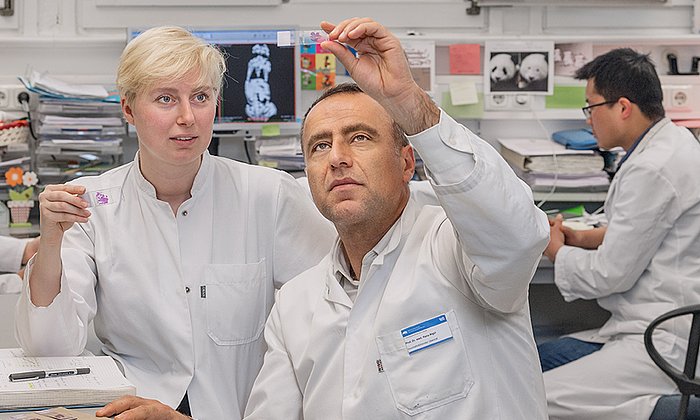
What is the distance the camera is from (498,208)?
4.76 feet

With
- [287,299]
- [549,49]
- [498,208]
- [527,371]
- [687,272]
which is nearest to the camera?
[498,208]

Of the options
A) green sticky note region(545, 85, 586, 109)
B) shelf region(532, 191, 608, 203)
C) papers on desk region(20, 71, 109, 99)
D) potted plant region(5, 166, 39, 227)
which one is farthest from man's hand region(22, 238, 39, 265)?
green sticky note region(545, 85, 586, 109)

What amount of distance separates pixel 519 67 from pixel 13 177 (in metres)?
2.13

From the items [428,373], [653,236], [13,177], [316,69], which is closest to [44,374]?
[428,373]

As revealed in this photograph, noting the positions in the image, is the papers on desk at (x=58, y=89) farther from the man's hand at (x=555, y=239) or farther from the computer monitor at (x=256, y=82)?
the man's hand at (x=555, y=239)

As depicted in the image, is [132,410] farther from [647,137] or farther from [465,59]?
[465,59]

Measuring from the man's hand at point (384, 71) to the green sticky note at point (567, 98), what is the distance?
280 centimetres

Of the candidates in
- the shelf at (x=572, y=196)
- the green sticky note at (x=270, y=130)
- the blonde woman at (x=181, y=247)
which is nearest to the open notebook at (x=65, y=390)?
the blonde woman at (x=181, y=247)

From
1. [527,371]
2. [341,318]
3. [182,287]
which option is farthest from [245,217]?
[527,371]

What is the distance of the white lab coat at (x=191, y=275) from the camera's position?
82.0 inches

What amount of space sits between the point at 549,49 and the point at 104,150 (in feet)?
6.23

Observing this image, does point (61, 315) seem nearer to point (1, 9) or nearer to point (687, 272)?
point (687, 272)

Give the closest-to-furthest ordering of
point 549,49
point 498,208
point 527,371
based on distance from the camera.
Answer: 1. point 498,208
2. point 527,371
3. point 549,49

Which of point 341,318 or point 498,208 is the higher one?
point 498,208
